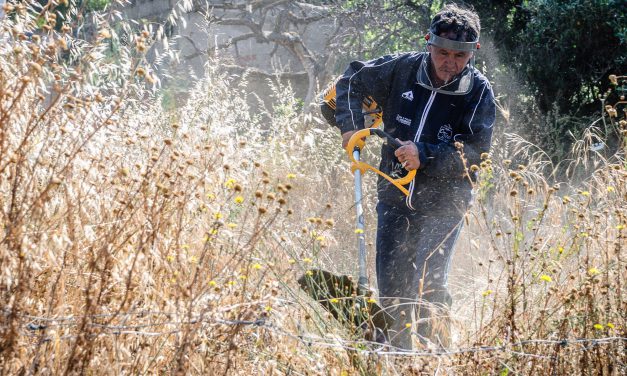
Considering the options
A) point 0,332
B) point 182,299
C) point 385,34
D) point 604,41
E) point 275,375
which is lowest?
point 385,34

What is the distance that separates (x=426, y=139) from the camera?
4887 millimetres

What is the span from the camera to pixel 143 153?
15.6 feet

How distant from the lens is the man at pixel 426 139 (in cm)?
→ 463

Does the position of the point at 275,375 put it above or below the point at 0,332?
below

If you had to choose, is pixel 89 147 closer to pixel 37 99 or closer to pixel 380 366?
pixel 37 99

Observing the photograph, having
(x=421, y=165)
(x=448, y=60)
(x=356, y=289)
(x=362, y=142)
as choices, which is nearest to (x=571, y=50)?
(x=448, y=60)

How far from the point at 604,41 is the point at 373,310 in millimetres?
6906

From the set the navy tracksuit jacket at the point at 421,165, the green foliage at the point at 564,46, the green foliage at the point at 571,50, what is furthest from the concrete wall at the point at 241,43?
the navy tracksuit jacket at the point at 421,165

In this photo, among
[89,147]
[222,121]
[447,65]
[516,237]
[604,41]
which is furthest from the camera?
[604,41]

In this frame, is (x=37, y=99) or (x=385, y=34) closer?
(x=37, y=99)

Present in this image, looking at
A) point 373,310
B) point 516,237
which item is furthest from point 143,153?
point 516,237

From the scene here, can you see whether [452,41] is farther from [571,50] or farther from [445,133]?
[571,50]

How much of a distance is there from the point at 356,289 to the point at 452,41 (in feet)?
4.89

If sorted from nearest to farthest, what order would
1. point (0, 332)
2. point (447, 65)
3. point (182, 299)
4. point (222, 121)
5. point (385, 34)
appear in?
point (0, 332), point (182, 299), point (447, 65), point (222, 121), point (385, 34)
